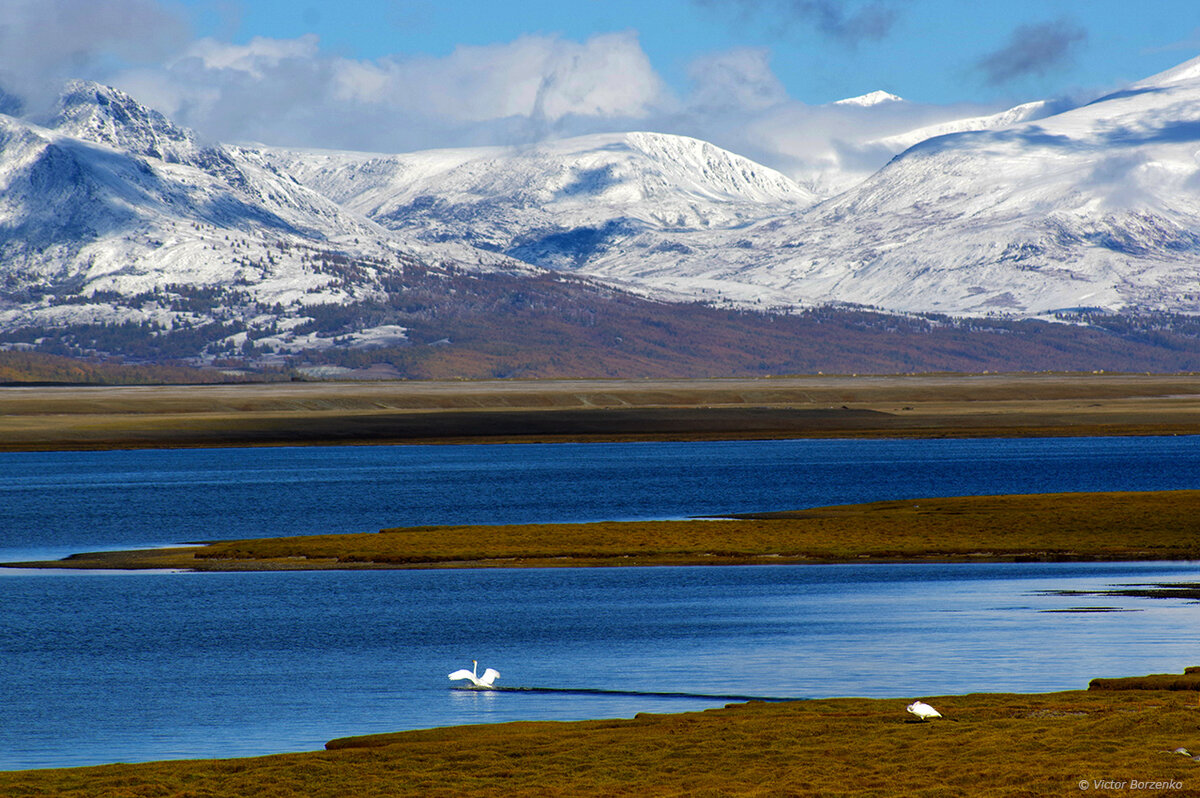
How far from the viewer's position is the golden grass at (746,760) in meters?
21.9

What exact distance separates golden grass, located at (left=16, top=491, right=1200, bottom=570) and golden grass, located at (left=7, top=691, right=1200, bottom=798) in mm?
31055

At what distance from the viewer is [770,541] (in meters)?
62.9

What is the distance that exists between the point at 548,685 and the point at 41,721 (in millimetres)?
10657

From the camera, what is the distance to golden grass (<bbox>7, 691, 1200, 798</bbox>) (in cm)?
2194

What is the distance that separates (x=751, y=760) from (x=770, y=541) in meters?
39.1

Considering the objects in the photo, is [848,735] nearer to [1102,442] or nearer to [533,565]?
[533,565]

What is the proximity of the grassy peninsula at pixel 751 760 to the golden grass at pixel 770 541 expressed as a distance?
1219 inches

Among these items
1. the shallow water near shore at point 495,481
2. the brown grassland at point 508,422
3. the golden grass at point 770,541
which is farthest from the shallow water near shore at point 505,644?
the brown grassland at point 508,422

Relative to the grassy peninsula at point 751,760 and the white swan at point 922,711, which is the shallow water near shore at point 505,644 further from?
the white swan at point 922,711

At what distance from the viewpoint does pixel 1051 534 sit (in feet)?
207

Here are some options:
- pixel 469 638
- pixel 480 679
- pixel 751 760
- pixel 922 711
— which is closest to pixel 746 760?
pixel 751 760

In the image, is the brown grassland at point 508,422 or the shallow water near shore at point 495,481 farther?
the brown grassland at point 508,422

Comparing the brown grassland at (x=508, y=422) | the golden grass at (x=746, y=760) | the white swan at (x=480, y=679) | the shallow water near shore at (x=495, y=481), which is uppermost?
the brown grassland at (x=508, y=422)

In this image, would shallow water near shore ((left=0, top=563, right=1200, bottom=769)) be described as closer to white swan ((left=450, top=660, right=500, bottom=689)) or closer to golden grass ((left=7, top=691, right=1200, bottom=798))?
white swan ((left=450, top=660, right=500, bottom=689))
